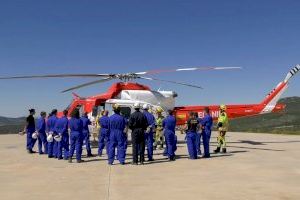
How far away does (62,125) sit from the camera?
533 inches

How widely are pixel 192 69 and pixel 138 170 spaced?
719 cm

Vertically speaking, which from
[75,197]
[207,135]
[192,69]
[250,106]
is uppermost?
[192,69]

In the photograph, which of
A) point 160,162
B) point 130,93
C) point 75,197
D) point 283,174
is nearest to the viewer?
point 75,197

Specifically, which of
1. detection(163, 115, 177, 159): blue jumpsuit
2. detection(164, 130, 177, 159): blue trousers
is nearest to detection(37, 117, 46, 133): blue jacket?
detection(163, 115, 177, 159): blue jumpsuit

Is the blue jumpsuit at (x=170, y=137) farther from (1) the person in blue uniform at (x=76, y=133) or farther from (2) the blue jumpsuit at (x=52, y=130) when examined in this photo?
(2) the blue jumpsuit at (x=52, y=130)

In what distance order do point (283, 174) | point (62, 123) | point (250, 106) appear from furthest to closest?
point (250, 106) < point (62, 123) < point (283, 174)

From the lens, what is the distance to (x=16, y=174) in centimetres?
1016

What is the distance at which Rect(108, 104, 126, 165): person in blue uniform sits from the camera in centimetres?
1212

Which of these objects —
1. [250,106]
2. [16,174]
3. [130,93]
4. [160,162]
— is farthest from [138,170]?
[250,106]

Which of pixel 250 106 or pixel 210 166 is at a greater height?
pixel 250 106

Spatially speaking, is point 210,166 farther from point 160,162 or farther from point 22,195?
point 22,195

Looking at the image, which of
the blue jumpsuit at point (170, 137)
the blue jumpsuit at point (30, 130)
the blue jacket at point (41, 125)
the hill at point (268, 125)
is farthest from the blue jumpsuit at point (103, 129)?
the hill at point (268, 125)

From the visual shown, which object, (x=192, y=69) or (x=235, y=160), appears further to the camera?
(x=192, y=69)

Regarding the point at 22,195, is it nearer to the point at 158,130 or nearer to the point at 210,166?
the point at 210,166
